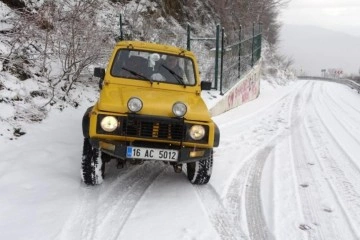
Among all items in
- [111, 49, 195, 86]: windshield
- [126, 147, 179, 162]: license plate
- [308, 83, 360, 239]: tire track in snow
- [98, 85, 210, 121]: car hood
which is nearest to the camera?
[308, 83, 360, 239]: tire track in snow

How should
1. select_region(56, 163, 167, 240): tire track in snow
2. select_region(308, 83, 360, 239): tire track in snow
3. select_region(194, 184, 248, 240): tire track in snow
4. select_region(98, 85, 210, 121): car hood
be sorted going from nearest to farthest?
1. select_region(56, 163, 167, 240): tire track in snow
2. select_region(194, 184, 248, 240): tire track in snow
3. select_region(308, 83, 360, 239): tire track in snow
4. select_region(98, 85, 210, 121): car hood

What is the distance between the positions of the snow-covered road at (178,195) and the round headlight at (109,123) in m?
0.84

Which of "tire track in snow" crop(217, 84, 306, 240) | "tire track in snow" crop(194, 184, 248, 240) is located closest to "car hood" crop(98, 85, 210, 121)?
"tire track in snow" crop(194, 184, 248, 240)

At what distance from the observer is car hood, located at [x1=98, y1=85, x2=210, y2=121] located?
546 centimetres

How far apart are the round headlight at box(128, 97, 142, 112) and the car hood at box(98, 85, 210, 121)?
0.23 ft

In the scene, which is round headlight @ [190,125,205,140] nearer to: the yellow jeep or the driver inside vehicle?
the yellow jeep

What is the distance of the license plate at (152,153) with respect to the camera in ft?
17.5

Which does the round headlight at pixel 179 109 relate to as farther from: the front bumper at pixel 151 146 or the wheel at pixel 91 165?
the wheel at pixel 91 165

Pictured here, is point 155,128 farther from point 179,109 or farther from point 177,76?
point 177,76

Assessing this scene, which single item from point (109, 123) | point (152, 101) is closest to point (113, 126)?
point (109, 123)

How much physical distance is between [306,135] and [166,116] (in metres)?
5.59

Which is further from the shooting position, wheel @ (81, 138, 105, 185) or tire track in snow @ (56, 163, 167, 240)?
wheel @ (81, 138, 105, 185)

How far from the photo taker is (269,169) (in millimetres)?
6969

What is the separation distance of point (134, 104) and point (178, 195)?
4.33 ft
